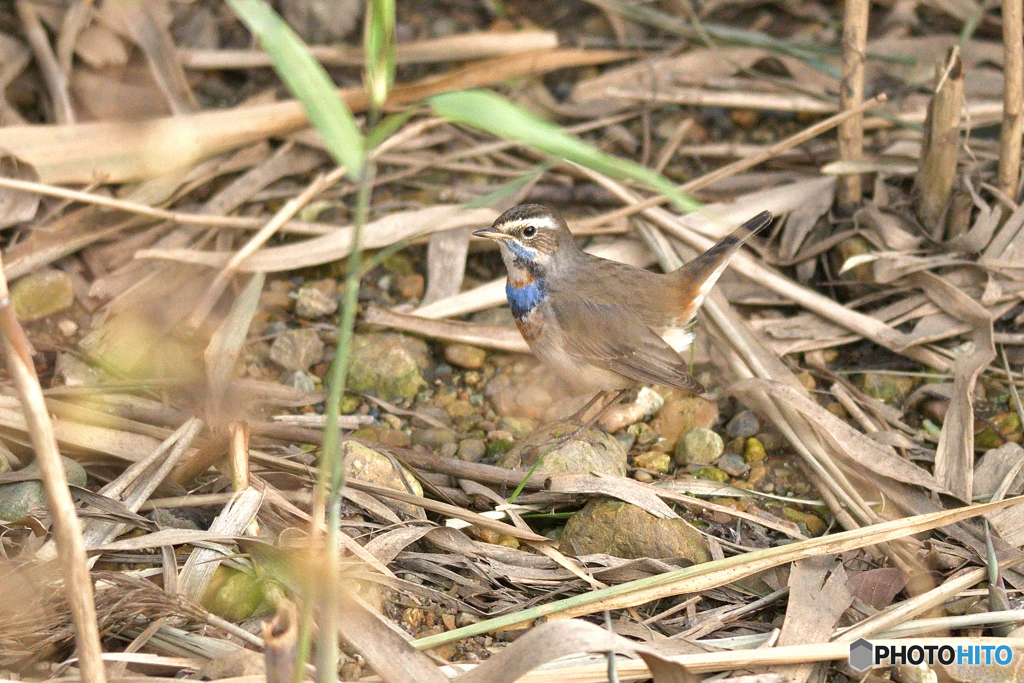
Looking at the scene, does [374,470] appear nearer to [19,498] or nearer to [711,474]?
[19,498]

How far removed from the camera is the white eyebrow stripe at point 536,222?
562 centimetres

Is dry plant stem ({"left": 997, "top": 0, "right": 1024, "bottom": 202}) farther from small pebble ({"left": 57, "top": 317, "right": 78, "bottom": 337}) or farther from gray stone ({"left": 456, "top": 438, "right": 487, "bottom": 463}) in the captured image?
Answer: small pebble ({"left": 57, "top": 317, "right": 78, "bottom": 337})

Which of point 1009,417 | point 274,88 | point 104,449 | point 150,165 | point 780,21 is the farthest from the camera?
point 780,21

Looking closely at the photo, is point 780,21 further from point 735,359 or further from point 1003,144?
point 735,359

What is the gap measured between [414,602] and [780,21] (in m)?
6.01

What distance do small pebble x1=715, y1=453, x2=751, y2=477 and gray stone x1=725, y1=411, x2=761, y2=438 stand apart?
169 mm

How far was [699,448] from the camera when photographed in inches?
216

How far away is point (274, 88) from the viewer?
24.5ft

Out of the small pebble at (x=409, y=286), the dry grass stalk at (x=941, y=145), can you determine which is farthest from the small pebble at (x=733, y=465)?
the small pebble at (x=409, y=286)

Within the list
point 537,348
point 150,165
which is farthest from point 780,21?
point 150,165

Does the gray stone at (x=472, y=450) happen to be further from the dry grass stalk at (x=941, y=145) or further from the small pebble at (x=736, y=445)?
the dry grass stalk at (x=941, y=145)

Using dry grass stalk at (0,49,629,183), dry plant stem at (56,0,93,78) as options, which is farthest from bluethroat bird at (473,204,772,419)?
dry plant stem at (56,0,93,78)

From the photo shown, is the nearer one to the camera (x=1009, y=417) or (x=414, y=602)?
(x=414, y=602)

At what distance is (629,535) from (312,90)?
303 cm
